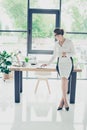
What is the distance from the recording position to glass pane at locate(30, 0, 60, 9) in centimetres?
550

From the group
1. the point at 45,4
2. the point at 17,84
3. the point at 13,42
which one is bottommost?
the point at 17,84

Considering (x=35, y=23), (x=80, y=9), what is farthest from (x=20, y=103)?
(x=80, y=9)

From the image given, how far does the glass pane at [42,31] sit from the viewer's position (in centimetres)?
564

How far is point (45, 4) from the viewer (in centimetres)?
555

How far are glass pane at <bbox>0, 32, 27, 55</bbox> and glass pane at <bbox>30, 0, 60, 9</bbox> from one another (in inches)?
33.1

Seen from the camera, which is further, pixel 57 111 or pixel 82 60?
pixel 82 60

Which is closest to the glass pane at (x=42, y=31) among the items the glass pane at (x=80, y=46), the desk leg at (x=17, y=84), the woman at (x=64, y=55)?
the glass pane at (x=80, y=46)

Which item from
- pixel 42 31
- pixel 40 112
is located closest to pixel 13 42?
pixel 42 31

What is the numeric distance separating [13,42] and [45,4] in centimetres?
134

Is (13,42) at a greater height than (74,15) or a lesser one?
lesser

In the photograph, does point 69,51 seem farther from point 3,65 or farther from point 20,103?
point 3,65

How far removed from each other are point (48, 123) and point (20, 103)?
96 cm

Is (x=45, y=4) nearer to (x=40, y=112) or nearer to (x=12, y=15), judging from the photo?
(x=12, y=15)

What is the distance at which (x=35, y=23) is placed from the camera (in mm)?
5664
